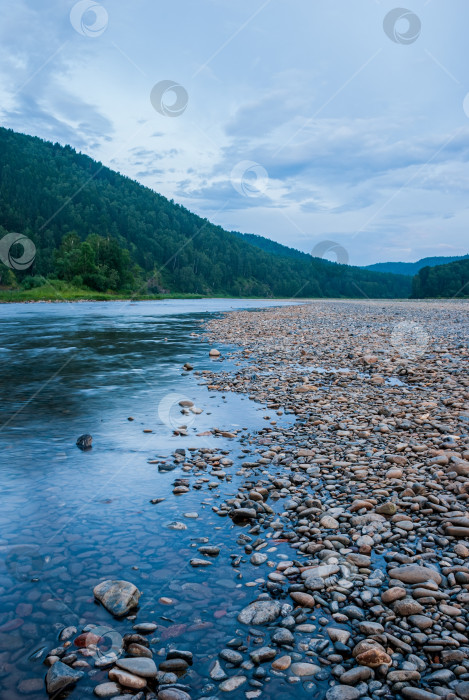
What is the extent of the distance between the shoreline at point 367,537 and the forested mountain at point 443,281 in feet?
436

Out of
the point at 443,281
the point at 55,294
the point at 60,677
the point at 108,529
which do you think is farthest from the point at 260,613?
the point at 443,281

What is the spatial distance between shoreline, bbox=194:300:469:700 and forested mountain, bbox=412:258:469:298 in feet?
436

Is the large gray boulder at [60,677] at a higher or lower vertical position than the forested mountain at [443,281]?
lower

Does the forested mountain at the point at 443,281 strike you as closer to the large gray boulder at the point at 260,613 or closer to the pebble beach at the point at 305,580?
the pebble beach at the point at 305,580

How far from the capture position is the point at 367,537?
459 centimetres

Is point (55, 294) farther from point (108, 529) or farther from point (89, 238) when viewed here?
point (108, 529)

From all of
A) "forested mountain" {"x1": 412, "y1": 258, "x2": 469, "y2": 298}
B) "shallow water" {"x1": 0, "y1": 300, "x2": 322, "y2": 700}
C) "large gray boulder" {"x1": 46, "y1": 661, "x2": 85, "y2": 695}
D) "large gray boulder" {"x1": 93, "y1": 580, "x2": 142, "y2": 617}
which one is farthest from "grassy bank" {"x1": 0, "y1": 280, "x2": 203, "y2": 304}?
"forested mountain" {"x1": 412, "y1": 258, "x2": 469, "y2": 298}

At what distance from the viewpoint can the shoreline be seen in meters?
3.04

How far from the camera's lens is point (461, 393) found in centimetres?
1071

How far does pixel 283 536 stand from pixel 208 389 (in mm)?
7712

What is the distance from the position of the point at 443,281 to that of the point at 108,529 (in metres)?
150

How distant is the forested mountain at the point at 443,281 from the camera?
5167 inches

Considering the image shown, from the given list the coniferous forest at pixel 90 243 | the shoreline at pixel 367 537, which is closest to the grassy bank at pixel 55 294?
the coniferous forest at pixel 90 243

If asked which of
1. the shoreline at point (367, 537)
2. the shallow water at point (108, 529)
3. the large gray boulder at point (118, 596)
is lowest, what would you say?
the shallow water at point (108, 529)
